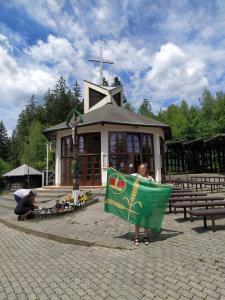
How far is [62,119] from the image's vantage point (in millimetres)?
63969

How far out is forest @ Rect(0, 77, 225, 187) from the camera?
39350 millimetres

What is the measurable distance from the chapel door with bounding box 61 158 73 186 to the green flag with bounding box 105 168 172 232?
14.1 m

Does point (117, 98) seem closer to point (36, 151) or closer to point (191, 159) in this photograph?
point (191, 159)

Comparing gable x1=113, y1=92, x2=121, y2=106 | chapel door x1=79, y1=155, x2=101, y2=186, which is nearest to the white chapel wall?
chapel door x1=79, y1=155, x2=101, y2=186

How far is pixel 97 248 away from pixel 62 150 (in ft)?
53.1

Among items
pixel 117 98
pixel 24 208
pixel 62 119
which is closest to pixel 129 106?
pixel 62 119

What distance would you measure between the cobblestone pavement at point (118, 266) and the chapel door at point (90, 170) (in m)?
11.5

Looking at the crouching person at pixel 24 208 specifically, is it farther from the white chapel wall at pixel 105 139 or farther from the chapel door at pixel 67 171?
the chapel door at pixel 67 171

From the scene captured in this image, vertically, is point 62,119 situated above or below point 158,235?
above

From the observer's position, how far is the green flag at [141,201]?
20.4ft

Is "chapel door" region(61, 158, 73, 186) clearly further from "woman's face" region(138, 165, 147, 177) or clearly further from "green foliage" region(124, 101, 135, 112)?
"green foliage" region(124, 101, 135, 112)

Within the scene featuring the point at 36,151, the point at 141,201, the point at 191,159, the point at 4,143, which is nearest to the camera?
the point at 141,201

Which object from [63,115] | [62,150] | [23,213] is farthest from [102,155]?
[63,115]

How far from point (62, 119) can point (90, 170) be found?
152ft
